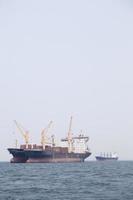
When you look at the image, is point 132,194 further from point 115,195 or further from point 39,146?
point 39,146

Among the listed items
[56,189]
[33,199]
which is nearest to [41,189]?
[56,189]

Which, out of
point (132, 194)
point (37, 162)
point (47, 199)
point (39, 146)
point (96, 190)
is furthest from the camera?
point (39, 146)

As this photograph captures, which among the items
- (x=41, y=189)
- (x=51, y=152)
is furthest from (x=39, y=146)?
(x=41, y=189)

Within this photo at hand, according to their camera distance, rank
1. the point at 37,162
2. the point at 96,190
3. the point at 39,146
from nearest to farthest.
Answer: the point at 96,190 → the point at 37,162 → the point at 39,146

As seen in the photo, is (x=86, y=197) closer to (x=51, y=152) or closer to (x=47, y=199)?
(x=47, y=199)

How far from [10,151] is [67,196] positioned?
136840 mm

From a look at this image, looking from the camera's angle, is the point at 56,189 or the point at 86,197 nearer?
the point at 86,197

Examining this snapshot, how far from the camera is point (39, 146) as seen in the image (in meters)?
198

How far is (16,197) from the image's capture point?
4888 centimetres

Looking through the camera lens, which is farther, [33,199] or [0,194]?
[0,194]

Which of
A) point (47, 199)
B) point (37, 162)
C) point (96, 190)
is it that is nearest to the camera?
point (47, 199)

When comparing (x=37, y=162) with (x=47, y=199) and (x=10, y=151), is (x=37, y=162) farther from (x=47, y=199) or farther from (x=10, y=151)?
(x=47, y=199)

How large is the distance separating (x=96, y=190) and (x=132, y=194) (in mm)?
6562

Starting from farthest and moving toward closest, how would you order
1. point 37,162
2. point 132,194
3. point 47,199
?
point 37,162 → point 132,194 → point 47,199
